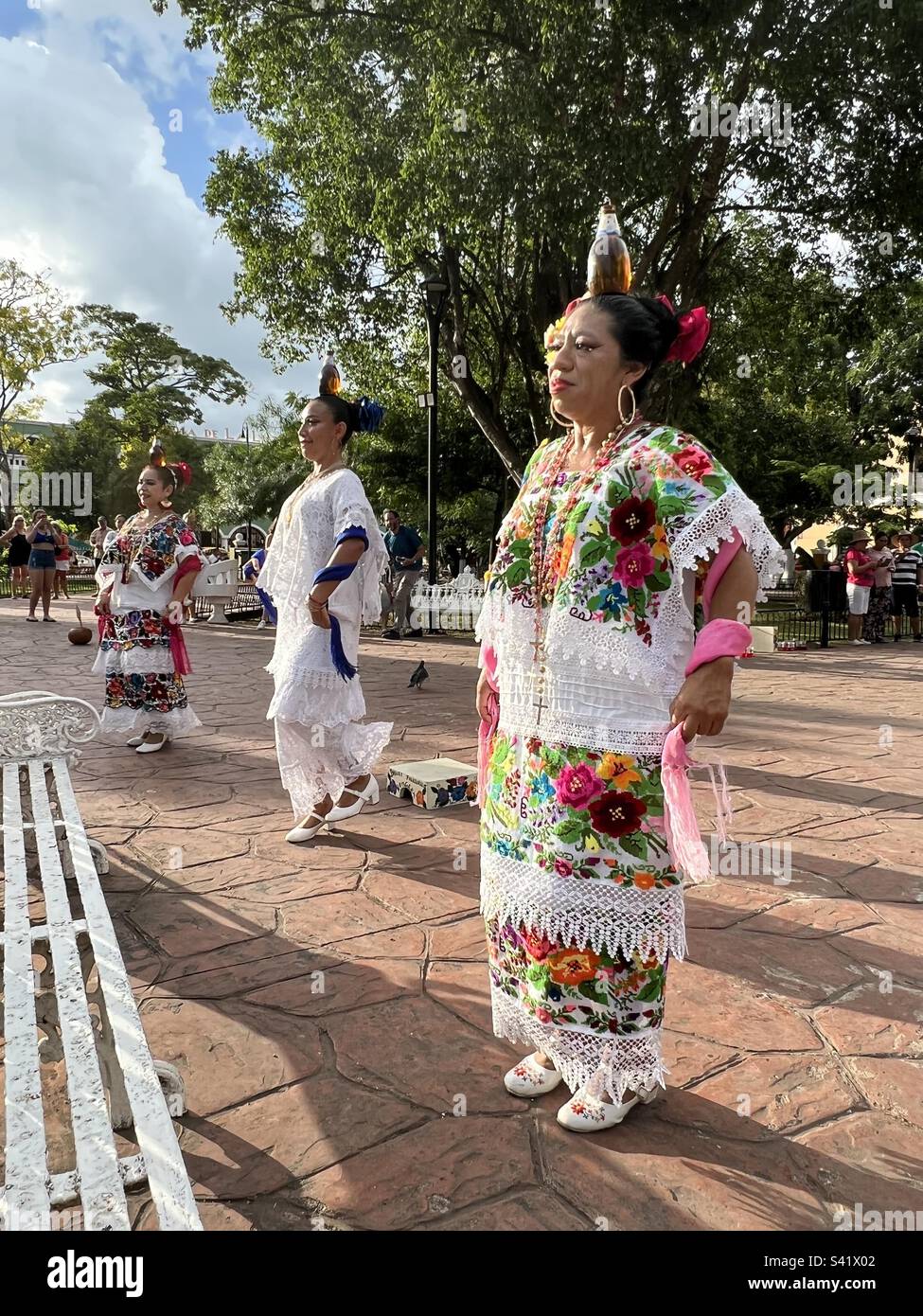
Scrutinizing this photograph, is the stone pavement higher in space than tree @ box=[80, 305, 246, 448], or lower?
lower

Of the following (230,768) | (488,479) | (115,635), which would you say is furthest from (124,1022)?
(488,479)

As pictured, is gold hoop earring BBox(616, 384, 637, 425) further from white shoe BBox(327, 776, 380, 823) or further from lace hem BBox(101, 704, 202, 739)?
lace hem BBox(101, 704, 202, 739)

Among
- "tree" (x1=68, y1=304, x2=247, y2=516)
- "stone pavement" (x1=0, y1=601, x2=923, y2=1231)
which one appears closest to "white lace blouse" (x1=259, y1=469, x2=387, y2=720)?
"stone pavement" (x1=0, y1=601, x2=923, y2=1231)

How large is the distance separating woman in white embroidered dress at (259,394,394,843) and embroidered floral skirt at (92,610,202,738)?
1955 millimetres

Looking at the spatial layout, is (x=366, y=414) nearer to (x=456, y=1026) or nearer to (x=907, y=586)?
(x=456, y=1026)

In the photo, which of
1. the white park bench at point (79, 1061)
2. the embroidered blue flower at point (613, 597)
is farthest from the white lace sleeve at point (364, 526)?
the embroidered blue flower at point (613, 597)

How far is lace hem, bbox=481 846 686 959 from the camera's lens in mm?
2076

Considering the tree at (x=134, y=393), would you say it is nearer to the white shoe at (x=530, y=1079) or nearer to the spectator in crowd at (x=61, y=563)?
the spectator in crowd at (x=61, y=563)

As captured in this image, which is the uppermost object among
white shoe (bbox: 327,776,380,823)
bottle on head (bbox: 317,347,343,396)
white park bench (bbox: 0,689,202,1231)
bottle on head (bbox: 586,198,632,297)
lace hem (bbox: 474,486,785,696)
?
bottle on head (bbox: 317,347,343,396)

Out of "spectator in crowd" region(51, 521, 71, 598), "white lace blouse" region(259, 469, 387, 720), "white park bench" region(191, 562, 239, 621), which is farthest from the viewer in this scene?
"spectator in crowd" region(51, 521, 71, 598)

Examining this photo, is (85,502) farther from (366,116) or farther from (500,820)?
(500,820)

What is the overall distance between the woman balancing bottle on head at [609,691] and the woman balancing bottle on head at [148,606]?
4203 mm

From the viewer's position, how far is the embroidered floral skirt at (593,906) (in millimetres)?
2066

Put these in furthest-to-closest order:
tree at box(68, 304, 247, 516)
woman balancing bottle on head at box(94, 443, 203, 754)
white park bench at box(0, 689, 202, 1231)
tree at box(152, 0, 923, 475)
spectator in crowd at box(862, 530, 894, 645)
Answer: tree at box(68, 304, 247, 516)
spectator in crowd at box(862, 530, 894, 645)
tree at box(152, 0, 923, 475)
woman balancing bottle on head at box(94, 443, 203, 754)
white park bench at box(0, 689, 202, 1231)
